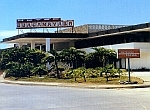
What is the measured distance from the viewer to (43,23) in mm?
58438

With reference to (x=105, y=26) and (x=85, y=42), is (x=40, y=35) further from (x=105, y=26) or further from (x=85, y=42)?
(x=105, y=26)

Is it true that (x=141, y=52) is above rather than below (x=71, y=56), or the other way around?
above

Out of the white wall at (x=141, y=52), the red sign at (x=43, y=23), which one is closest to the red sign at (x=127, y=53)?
the white wall at (x=141, y=52)

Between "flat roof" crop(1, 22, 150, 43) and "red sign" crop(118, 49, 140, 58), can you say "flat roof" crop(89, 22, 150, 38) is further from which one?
"red sign" crop(118, 49, 140, 58)

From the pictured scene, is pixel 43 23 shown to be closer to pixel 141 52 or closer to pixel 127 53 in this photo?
pixel 141 52

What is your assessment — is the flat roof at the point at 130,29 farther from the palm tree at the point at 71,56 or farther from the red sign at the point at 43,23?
the palm tree at the point at 71,56

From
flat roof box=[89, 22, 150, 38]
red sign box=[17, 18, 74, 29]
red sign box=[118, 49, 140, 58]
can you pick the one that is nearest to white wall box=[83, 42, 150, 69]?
flat roof box=[89, 22, 150, 38]

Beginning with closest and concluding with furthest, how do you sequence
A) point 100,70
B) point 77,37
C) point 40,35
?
1. point 100,70
2. point 40,35
3. point 77,37

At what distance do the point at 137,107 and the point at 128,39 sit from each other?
1437 inches

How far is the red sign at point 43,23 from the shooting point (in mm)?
58344

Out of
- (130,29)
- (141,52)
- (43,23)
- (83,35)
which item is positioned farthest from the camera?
A: (43,23)

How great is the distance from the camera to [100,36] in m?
53.7

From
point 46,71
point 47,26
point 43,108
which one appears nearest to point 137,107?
point 43,108

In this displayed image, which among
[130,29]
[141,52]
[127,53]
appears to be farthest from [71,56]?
[141,52]
